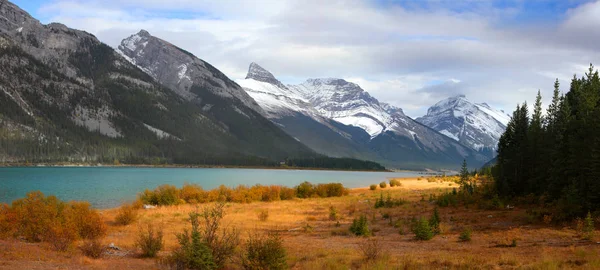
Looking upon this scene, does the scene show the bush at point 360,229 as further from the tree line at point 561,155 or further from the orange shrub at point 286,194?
the orange shrub at point 286,194

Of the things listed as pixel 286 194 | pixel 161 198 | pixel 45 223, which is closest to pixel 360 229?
pixel 45 223

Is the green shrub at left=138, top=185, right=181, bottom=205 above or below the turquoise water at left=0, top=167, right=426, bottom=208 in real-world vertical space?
above

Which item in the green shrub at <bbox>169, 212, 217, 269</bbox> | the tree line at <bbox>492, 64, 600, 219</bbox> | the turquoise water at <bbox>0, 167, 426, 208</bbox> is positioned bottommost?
the turquoise water at <bbox>0, 167, 426, 208</bbox>

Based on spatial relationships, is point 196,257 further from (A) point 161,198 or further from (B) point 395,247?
(A) point 161,198

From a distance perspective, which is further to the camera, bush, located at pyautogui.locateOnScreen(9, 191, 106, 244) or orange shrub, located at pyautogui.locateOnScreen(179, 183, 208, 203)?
orange shrub, located at pyautogui.locateOnScreen(179, 183, 208, 203)

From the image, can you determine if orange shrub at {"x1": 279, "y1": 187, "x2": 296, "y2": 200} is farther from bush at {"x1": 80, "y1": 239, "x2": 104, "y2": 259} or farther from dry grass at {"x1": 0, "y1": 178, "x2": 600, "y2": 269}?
bush at {"x1": 80, "y1": 239, "x2": 104, "y2": 259}

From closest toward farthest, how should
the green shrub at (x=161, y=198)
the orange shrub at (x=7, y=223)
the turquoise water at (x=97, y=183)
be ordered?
1. the orange shrub at (x=7, y=223)
2. the green shrub at (x=161, y=198)
3. the turquoise water at (x=97, y=183)

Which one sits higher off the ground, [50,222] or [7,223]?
[50,222]

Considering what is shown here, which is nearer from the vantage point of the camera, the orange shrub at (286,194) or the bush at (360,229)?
the bush at (360,229)

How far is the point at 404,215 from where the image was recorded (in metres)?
44.0

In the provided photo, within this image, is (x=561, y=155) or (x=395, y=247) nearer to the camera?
(x=395, y=247)

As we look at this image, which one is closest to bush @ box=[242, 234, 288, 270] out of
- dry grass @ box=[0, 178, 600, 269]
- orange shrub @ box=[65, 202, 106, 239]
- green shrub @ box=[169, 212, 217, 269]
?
dry grass @ box=[0, 178, 600, 269]

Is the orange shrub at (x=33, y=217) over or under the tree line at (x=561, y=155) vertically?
under

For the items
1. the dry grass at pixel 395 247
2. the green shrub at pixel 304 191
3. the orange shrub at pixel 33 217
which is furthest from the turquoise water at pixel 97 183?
the dry grass at pixel 395 247
